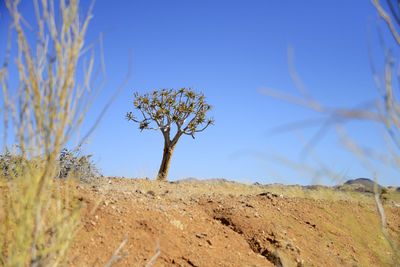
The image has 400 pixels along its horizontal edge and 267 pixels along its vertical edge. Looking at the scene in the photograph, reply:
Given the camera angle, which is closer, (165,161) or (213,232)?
(213,232)

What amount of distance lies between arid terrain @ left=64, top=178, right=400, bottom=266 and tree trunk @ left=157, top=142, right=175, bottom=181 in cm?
945

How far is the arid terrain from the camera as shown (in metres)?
5.61

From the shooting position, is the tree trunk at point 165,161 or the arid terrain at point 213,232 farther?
the tree trunk at point 165,161

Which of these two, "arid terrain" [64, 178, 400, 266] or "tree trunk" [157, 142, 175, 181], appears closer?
"arid terrain" [64, 178, 400, 266]

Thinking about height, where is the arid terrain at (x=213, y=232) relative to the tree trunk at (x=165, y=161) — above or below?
below

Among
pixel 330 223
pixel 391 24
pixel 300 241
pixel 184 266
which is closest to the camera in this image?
pixel 391 24

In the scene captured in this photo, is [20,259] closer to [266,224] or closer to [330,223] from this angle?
[266,224]

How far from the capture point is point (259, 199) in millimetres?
9531

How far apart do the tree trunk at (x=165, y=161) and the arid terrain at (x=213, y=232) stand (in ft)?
31.0

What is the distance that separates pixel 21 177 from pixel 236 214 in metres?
5.39

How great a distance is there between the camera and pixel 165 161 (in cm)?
1903

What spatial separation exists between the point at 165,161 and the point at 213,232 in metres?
12.0

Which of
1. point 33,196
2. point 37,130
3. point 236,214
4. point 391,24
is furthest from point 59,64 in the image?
point 236,214

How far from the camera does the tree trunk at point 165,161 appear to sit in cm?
1880
